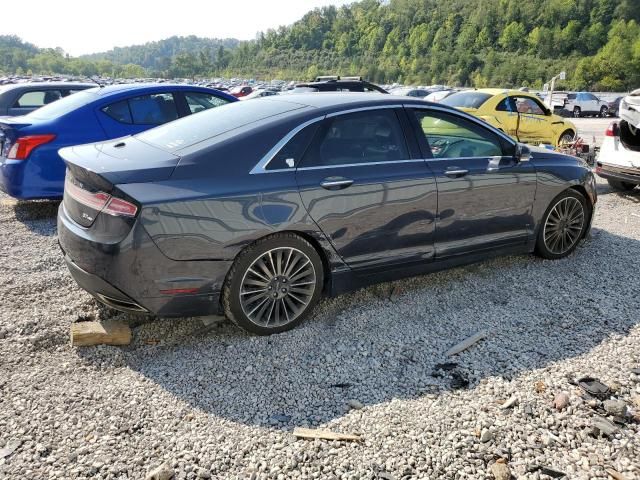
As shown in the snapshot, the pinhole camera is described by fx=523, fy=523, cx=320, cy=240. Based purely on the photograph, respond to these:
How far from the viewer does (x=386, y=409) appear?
2871mm

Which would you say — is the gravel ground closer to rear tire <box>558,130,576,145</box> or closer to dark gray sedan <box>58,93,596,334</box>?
dark gray sedan <box>58,93,596,334</box>

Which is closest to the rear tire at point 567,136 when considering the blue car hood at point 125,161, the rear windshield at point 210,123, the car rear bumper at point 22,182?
the rear windshield at point 210,123

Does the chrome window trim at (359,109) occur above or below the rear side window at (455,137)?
above

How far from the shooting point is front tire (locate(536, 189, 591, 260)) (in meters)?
4.96

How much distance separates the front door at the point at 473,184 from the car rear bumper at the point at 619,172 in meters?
3.81

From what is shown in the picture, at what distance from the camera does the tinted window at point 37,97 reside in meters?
11.0

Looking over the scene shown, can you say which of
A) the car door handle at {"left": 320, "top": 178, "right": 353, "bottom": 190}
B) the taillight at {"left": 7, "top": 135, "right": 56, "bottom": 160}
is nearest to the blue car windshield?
the taillight at {"left": 7, "top": 135, "right": 56, "bottom": 160}

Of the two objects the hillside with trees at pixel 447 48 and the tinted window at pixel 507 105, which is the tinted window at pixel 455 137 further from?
the hillside with trees at pixel 447 48

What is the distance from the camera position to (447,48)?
453 feet

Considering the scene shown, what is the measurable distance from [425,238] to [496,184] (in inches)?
34.4

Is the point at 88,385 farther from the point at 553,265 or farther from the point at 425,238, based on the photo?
the point at 553,265

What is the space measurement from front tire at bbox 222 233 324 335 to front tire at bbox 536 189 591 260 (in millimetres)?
2484

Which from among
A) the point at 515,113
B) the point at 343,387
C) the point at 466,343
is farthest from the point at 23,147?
the point at 515,113

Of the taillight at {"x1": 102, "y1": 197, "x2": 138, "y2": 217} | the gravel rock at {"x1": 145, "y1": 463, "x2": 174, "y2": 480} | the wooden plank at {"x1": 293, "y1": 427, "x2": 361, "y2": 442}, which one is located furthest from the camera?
the taillight at {"x1": 102, "y1": 197, "x2": 138, "y2": 217}
